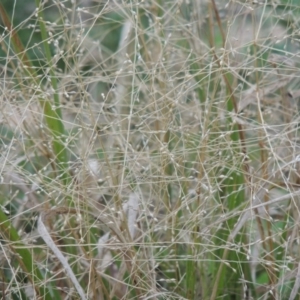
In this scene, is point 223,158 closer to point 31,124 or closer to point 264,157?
point 264,157

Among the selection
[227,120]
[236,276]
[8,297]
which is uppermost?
[227,120]

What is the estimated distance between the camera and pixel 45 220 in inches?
48.4

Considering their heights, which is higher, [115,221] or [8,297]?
[115,221]

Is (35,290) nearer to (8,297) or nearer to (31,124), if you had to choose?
(8,297)

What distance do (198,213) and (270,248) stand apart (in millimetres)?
178

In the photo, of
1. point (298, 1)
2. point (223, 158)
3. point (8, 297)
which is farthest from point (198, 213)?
point (298, 1)

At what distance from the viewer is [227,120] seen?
55.3 inches

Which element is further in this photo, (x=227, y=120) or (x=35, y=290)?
(x=227, y=120)

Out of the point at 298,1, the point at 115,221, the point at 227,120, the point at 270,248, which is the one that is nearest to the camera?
the point at 115,221

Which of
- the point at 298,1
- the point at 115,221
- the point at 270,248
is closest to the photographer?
the point at 115,221

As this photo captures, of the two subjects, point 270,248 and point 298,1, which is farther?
point 298,1

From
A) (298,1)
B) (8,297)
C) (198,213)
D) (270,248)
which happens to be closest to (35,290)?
(8,297)

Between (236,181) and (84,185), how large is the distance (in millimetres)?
333

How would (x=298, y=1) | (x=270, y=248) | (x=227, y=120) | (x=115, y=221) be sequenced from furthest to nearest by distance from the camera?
1. (x=298, y=1)
2. (x=227, y=120)
3. (x=270, y=248)
4. (x=115, y=221)
